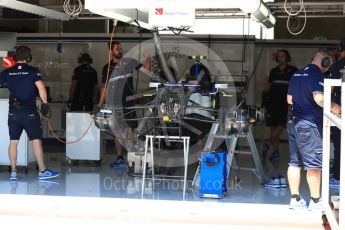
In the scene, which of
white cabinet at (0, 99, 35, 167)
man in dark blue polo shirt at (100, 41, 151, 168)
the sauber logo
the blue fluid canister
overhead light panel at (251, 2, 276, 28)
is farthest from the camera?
white cabinet at (0, 99, 35, 167)

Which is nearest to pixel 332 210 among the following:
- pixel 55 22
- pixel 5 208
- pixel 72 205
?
pixel 72 205

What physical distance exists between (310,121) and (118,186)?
233cm

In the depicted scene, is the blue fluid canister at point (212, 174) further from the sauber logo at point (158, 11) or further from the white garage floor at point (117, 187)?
the sauber logo at point (158, 11)

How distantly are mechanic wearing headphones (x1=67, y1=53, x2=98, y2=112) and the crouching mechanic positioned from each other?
270cm

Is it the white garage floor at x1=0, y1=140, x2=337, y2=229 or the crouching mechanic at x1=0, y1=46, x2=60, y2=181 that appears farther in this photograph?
the crouching mechanic at x1=0, y1=46, x2=60, y2=181

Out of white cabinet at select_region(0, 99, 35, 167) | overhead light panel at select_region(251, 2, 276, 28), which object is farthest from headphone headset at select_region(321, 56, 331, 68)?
white cabinet at select_region(0, 99, 35, 167)

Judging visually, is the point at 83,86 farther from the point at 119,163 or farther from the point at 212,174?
the point at 212,174

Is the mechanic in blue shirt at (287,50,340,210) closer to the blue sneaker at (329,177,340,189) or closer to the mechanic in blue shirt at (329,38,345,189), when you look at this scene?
the mechanic in blue shirt at (329,38,345,189)

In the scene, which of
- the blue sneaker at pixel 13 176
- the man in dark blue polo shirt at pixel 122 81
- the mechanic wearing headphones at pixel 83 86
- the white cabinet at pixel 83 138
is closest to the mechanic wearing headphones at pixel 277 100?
the man in dark blue polo shirt at pixel 122 81

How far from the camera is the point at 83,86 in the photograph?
977 centimetres

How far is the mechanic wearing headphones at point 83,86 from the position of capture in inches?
376

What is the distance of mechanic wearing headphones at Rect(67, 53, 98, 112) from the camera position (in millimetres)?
9539

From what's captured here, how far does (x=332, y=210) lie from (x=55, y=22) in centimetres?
982

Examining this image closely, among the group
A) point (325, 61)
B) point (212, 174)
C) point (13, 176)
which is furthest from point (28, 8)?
point (325, 61)
